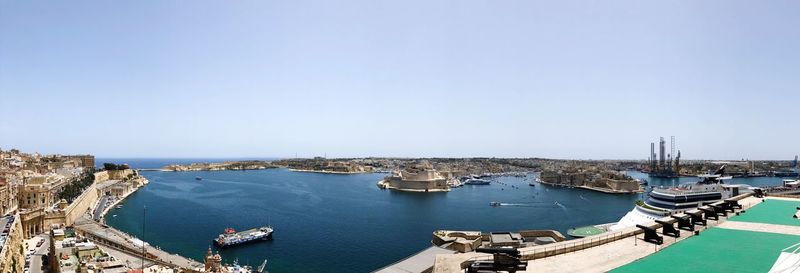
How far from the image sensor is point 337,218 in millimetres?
45188

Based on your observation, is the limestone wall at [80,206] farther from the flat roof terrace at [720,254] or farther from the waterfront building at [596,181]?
the waterfront building at [596,181]

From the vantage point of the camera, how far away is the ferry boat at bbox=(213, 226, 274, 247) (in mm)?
31672

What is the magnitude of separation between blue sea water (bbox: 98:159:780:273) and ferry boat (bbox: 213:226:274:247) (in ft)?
1.89

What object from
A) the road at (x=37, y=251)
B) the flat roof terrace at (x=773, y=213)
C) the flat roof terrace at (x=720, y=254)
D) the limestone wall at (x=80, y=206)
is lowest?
the road at (x=37, y=251)

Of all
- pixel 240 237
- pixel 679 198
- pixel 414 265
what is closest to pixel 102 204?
pixel 240 237

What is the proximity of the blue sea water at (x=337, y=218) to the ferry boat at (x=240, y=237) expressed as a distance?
576 mm

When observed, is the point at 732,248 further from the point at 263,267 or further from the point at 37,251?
the point at 37,251

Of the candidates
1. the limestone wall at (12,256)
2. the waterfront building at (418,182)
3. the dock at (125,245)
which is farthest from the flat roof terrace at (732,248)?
the waterfront building at (418,182)

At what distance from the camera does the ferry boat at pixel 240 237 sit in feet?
104

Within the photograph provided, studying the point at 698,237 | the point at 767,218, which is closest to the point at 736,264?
the point at 698,237

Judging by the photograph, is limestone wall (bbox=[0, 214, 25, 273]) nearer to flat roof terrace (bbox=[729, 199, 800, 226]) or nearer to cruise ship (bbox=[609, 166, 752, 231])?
flat roof terrace (bbox=[729, 199, 800, 226])

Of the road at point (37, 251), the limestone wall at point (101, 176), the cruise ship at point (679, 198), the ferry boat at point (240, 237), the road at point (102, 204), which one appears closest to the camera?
the road at point (37, 251)

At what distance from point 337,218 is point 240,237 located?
13.5 metres

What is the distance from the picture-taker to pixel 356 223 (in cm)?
4216
